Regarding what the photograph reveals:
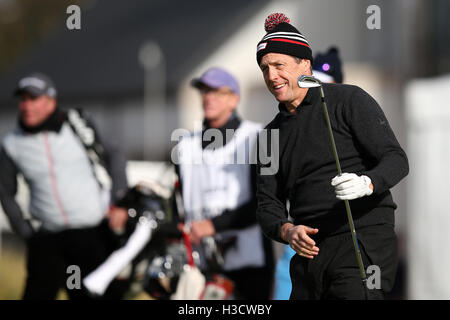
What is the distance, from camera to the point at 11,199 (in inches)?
243

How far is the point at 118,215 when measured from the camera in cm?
612

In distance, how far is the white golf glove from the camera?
123 inches

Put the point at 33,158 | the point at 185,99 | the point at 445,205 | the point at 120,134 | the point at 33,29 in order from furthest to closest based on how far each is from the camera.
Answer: the point at 33,29 < the point at 120,134 < the point at 185,99 < the point at 445,205 < the point at 33,158

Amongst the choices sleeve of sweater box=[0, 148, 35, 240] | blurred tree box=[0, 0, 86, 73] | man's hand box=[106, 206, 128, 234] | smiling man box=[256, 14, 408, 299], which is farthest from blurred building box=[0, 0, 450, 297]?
smiling man box=[256, 14, 408, 299]

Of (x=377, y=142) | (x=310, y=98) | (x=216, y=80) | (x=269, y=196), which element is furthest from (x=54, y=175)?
(x=377, y=142)

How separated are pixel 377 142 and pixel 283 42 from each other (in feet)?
1.82

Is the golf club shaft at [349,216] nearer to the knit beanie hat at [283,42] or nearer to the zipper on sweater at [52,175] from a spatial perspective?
the knit beanie hat at [283,42]

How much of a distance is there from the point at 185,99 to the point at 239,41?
11.9ft

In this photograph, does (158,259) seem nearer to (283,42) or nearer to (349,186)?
(283,42)

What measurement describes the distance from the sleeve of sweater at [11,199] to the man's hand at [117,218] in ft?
1.90

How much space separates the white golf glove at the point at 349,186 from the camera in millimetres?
3123
